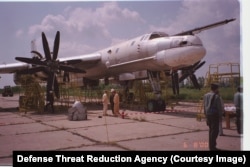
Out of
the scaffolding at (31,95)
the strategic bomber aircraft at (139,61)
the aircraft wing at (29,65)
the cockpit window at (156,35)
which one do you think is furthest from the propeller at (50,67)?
the cockpit window at (156,35)

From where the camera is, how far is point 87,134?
24.7 ft

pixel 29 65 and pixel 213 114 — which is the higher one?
pixel 29 65

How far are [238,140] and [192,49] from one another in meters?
4.35

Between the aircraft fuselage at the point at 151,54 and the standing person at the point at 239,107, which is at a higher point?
the aircraft fuselage at the point at 151,54

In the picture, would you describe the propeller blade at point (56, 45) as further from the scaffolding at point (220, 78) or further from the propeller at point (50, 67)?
the scaffolding at point (220, 78)

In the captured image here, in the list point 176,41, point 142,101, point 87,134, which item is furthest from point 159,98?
point 87,134

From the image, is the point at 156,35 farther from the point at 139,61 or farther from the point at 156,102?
the point at 156,102

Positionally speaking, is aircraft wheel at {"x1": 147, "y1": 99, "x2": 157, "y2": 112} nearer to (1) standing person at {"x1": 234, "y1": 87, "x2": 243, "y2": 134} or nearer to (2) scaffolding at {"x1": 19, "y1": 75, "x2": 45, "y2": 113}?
(1) standing person at {"x1": 234, "y1": 87, "x2": 243, "y2": 134}

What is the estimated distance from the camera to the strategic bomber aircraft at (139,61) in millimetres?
10297

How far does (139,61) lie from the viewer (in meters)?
12.5

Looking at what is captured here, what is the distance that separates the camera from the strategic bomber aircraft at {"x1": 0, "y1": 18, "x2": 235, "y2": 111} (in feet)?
33.8

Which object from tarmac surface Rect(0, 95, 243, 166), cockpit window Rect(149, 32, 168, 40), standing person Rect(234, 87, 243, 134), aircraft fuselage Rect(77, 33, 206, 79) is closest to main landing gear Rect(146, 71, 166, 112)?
aircraft fuselage Rect(77, 33, 206, 79)

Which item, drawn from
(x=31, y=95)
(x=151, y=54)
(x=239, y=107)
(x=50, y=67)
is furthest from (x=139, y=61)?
(x=239, y=107)

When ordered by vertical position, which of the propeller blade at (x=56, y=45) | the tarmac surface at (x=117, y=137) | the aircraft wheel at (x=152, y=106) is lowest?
the tarmac surface at (x=117, y=137)
